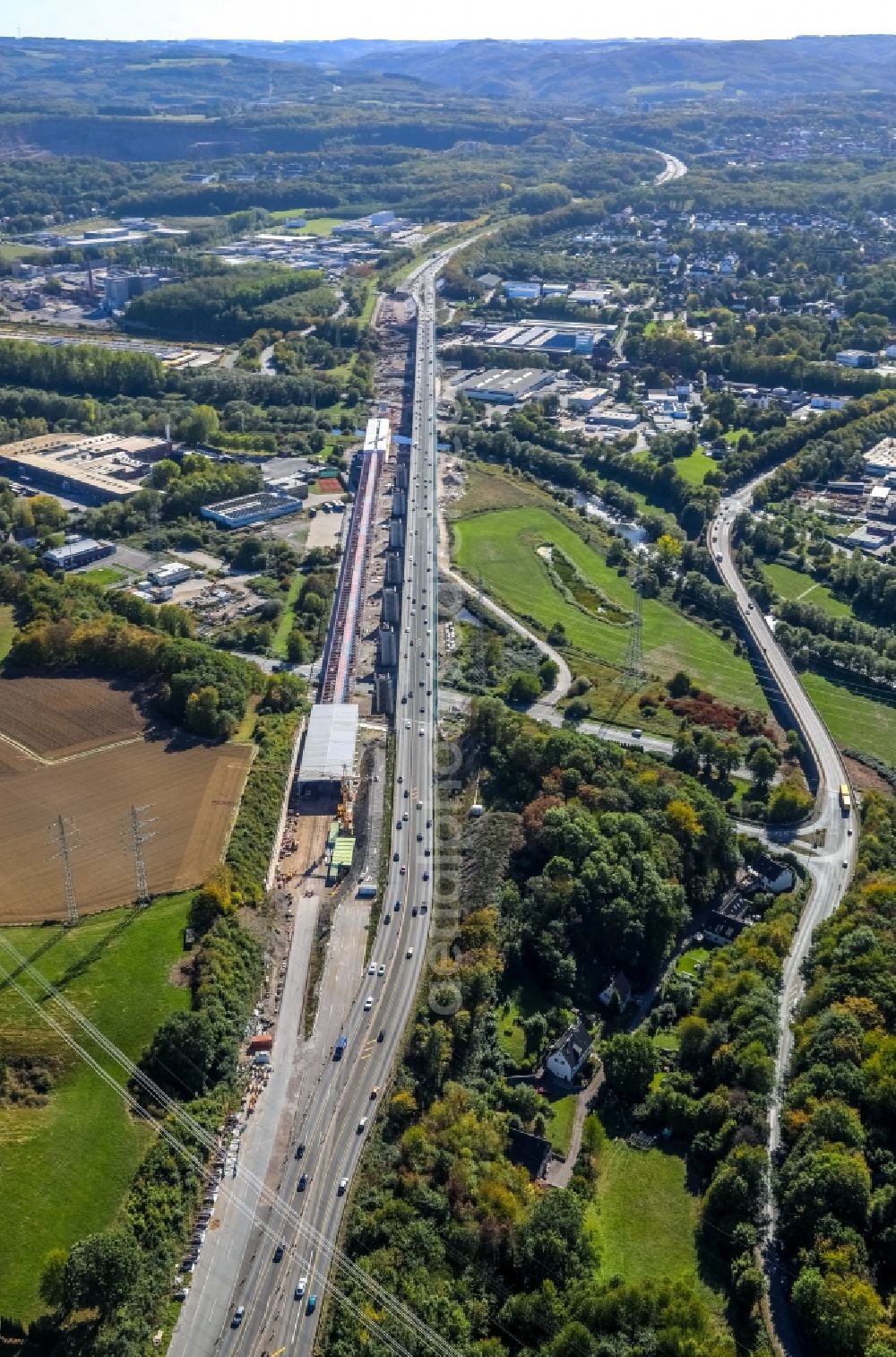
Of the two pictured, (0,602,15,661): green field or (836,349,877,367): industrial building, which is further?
(836,349,877,367): industrial building

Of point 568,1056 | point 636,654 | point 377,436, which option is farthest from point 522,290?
point 568,1056

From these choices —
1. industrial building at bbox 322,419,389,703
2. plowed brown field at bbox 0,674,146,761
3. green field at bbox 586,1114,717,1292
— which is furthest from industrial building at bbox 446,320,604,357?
green field at bbox 586,1114,717,1292

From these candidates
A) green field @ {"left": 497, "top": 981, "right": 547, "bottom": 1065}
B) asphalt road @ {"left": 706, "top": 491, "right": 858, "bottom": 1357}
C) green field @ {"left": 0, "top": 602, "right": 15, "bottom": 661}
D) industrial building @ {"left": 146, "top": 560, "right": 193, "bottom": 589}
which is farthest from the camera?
industrial building @ {"left": 146, "top": 560, "right": 193, "bottom": 589}

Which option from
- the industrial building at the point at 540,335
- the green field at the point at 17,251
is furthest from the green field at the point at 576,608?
the green field at the point at 17,251

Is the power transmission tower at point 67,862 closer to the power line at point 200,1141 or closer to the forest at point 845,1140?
the power line at point 200,1141

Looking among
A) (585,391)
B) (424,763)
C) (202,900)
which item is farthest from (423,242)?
(202,900)

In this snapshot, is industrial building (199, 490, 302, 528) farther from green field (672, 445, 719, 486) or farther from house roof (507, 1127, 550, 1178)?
house roof (507, 1127, 550, 1178)

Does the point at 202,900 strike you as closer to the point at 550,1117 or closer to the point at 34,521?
the point at 550,1117
